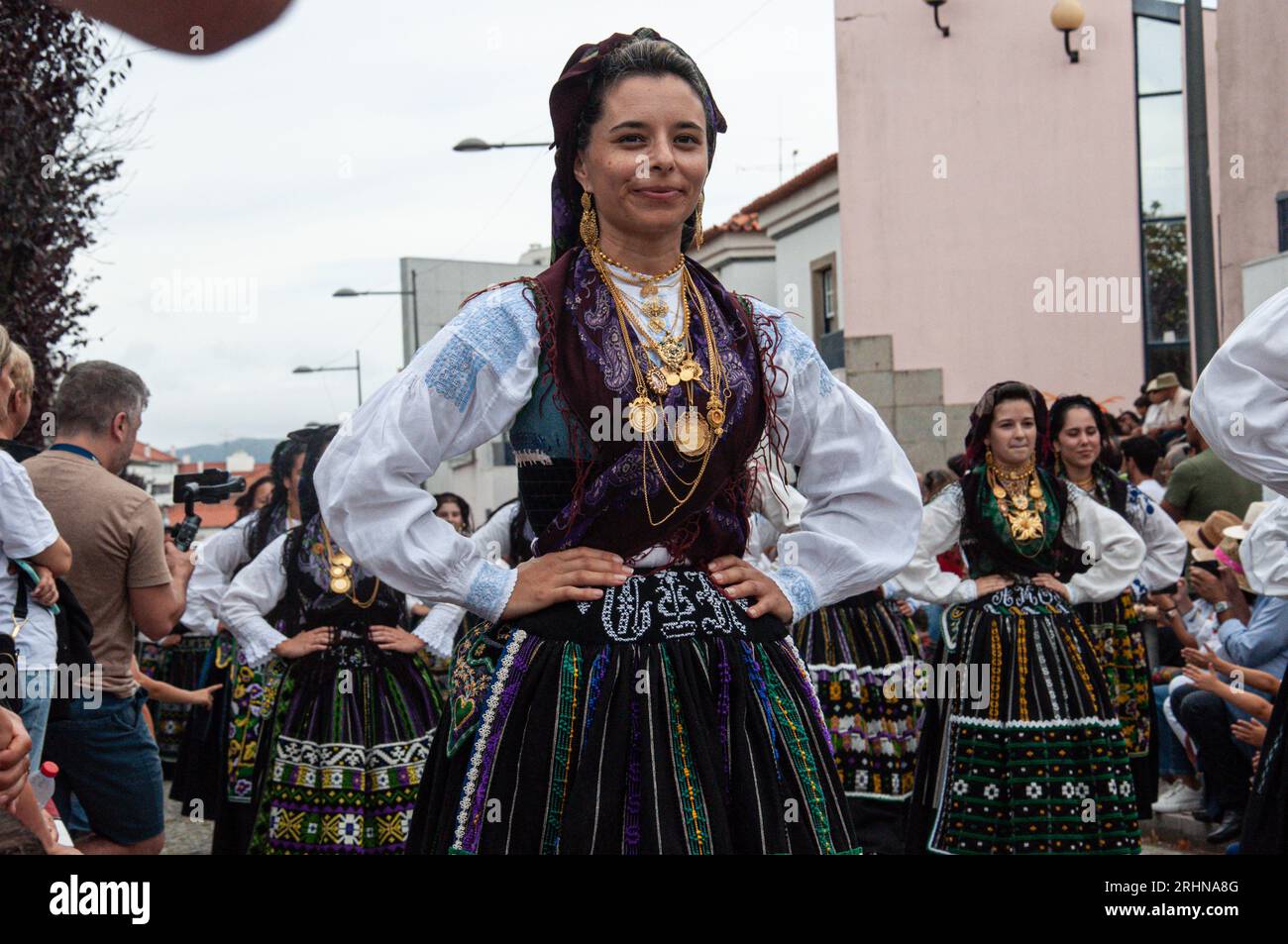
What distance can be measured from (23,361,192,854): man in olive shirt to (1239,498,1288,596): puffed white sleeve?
3.25m

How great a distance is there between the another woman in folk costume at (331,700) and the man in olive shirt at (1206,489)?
499 centimetres

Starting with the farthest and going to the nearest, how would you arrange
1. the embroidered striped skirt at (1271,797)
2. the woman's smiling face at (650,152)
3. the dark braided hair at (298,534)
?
the dark braided hair at (298,534) → the embroidered striped skirt at (1271,797) → the woman's smiling face at (650,152)

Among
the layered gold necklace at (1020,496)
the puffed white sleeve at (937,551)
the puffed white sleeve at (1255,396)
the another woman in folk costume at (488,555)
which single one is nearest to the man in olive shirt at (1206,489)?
the layered gold necklace at (1020,496)

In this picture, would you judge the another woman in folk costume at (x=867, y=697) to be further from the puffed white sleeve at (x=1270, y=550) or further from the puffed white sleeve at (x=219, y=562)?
the puffed white sleeve at (x=1270, y=550)

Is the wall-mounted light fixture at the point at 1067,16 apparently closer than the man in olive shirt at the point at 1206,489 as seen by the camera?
No

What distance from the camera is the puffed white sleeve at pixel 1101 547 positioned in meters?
6.88

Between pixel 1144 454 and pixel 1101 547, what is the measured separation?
357 cm

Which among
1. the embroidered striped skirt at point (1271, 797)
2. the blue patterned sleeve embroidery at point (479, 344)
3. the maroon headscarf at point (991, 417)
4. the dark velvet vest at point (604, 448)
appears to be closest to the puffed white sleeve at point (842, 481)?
the dark velvet vest at point (604, 448)

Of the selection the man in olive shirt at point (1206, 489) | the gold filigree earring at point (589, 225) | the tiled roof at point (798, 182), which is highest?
the tiled roof at point (798, 182)

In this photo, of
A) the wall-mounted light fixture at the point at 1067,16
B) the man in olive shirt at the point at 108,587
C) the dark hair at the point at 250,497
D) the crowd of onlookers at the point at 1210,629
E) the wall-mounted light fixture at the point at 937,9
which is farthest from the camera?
the wall-mounted light fixture at the point at 937,9

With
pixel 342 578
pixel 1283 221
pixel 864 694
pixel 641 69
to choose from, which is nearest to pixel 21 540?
pixel 342 578

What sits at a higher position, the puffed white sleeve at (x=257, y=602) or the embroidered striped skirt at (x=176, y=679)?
the puffed white sleeve at (x=257, y=602)

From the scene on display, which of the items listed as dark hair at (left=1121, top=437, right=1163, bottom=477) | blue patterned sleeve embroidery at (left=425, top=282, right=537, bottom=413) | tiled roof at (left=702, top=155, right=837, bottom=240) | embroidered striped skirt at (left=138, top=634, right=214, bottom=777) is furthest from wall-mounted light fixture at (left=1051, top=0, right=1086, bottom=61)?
blue patterned sleeve embroidery at (left=425, top=282, right=537, bottom=413)

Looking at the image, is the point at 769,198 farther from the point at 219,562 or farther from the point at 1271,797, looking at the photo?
the point at 1271,797
